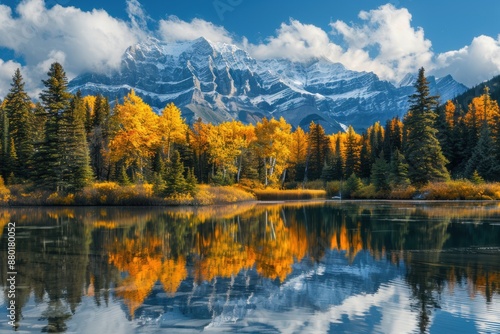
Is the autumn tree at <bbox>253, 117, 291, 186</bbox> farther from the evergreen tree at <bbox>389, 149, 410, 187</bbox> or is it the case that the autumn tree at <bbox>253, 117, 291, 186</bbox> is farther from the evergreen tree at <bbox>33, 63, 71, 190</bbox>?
the evergreen tree at <bbox>33, 63, 71, 190</bbox>

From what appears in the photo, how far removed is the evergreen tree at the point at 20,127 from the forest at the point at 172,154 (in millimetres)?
158

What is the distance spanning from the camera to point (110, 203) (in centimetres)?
4903

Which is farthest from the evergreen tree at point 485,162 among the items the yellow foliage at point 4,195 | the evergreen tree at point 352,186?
the yellow foliage at point 4,195

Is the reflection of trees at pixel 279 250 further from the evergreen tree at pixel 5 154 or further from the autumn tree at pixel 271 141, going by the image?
the evergreen tree at pixel 5 154

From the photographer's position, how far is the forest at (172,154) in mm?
49781

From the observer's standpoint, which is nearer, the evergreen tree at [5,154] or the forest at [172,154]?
the forest at [172,154]

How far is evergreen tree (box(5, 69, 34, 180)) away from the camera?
57312 millimetres

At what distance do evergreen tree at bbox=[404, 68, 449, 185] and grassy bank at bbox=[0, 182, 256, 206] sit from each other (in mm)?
26143

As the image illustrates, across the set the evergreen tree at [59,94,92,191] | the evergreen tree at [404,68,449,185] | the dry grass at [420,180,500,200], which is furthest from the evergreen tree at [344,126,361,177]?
the evergreen tree at [59,94,92,191]

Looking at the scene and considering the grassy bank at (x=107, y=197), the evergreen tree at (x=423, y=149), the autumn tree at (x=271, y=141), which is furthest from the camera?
the autumn tree at (x=271, y=141)

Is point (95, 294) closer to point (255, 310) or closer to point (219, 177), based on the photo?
point (255, 310)

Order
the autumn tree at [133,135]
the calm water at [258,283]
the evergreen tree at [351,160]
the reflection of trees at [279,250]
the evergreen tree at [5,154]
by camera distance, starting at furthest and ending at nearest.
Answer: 1. the evergreen tree at [351,160]
2. the evergreen tree at [5,154]
3. the autumn tree at [133,135]
4. the reflection of trees at [279,250]
5. the calm water at [258,283]

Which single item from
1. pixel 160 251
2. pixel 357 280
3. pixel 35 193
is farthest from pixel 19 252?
pixel 35 193

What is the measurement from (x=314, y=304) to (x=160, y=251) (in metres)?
8.52
